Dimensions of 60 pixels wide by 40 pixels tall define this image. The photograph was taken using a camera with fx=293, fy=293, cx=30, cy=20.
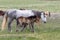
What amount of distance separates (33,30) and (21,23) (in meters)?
0.87

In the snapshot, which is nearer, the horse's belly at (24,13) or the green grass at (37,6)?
the horse's belly at (24,13)

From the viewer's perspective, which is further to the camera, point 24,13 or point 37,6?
point 37,6

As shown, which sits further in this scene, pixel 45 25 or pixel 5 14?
pixel 45 25

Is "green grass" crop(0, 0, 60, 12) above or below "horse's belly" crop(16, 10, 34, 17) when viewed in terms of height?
below

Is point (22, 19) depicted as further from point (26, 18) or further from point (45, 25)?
point (45, 25)

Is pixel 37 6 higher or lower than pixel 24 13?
lower

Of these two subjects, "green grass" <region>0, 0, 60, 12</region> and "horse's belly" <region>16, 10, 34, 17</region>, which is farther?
"green grass" <region>0, 0, 60, 12</region>

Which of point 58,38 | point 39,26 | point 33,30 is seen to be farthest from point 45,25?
point 58,38

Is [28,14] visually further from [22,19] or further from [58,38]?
[58,38]

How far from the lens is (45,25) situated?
20.1 meters

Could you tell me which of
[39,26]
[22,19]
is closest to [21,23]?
[22,19]

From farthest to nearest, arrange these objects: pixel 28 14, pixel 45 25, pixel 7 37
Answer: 1. pixel 45 25
2. pixel 28 14
3. pixel 7 37

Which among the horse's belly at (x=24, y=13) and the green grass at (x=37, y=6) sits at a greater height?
the horse's belly at (x=24, y=13)

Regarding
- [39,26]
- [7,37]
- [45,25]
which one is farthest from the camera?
[45,25]
